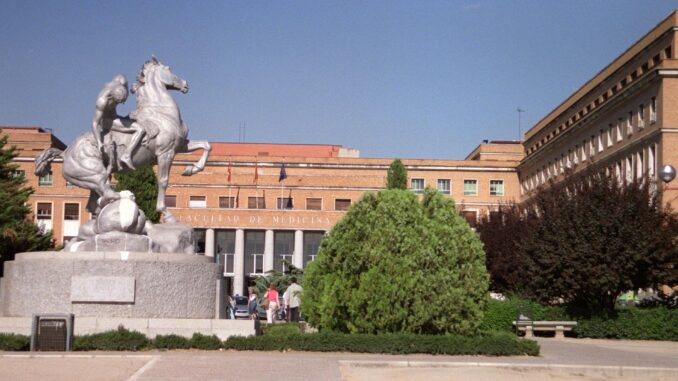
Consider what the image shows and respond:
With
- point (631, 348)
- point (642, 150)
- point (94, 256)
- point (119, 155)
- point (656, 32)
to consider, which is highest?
point (656, 32)

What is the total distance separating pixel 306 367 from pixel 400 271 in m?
5.18

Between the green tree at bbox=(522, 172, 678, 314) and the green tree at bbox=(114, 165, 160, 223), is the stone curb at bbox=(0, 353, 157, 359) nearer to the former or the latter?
the green tree at bbox=(522, 172, 678, 314)

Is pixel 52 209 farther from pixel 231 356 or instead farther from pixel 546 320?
pixel 231 356

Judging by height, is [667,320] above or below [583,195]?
below

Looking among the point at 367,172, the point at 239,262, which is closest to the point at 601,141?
the point at 239,262

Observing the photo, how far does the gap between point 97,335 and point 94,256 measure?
159cm

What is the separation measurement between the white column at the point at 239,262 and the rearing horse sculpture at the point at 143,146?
60.6m

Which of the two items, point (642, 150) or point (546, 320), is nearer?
point (546, 320)

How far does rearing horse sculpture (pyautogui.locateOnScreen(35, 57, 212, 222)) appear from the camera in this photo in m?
20.6

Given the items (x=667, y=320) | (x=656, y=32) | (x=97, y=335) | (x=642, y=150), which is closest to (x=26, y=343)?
(x=97, y=335)

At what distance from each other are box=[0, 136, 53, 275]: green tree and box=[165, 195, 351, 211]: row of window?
108 feet

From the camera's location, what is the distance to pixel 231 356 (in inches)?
701

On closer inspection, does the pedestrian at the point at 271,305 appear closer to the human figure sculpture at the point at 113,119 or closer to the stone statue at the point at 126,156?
the stone statue at the point at 126,156

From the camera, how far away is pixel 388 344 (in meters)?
19.3
